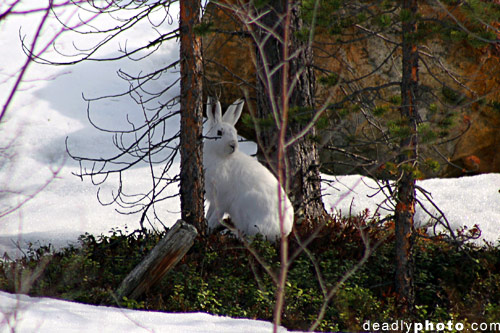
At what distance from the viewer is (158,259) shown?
195 inches

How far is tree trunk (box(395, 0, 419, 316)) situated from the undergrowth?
189mm

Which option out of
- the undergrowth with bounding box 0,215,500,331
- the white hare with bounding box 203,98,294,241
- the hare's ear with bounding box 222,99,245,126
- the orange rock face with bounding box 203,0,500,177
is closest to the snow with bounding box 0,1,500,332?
the undergrowth with bounding box 0,215,500,331

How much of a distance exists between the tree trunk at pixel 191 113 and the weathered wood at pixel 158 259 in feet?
2.90

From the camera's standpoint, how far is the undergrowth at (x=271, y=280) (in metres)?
4.89

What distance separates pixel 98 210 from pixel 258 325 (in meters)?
4.92

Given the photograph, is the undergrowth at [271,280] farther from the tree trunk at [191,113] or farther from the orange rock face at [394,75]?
the orange rock face at [394,75]

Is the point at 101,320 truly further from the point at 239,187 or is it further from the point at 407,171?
the point at 239,187

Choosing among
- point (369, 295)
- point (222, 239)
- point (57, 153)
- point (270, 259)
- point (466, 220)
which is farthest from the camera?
point (57, 153)

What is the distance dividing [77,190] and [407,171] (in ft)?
21.2

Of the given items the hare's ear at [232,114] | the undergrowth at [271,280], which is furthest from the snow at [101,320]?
the hare's ear at [232,114]

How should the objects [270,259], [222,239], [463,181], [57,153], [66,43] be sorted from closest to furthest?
[270,259] → [222,239] → [463,181] → [57,153] → [66,43]

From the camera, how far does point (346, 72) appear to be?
10.6 m

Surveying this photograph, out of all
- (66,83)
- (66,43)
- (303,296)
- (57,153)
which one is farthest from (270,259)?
(66,43)

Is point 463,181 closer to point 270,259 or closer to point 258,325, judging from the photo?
point 270,259
